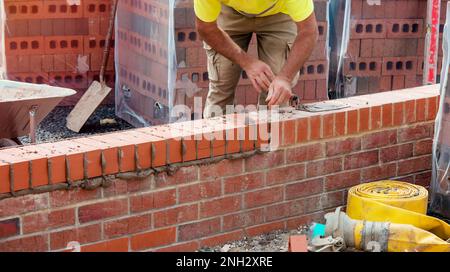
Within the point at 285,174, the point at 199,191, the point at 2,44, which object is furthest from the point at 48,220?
the point at 2,44

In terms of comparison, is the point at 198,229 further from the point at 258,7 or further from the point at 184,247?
the point at 258,7

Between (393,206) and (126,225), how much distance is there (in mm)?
1348

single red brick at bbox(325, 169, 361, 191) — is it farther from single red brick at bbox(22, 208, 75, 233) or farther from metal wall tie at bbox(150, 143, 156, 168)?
single red brick at bbox(22, 208, 75, 233)

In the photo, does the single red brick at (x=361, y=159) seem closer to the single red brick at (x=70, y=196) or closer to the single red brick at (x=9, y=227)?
the single red brick at (x=70, y=196)

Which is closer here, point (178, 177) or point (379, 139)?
point (178, 177)

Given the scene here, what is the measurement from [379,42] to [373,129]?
2693mm

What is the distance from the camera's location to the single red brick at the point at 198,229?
173 inches

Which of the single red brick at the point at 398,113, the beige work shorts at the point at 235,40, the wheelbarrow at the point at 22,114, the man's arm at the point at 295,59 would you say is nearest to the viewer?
the man's arm at the point at 295,59

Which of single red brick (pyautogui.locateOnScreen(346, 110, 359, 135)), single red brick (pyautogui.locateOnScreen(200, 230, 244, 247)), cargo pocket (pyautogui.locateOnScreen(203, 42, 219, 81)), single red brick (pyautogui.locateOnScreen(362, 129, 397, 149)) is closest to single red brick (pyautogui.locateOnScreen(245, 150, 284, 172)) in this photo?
single red brick (pyautogui.locateOnScreen(200, 230, 244, 247))

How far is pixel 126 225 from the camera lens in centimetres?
417

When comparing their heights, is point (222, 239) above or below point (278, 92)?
below

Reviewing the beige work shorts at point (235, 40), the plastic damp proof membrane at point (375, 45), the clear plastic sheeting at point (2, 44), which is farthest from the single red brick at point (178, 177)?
the clear plastic sheeting at point (2, 44)

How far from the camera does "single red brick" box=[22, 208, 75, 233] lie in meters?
3.87

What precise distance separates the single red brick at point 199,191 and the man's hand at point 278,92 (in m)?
0.69
